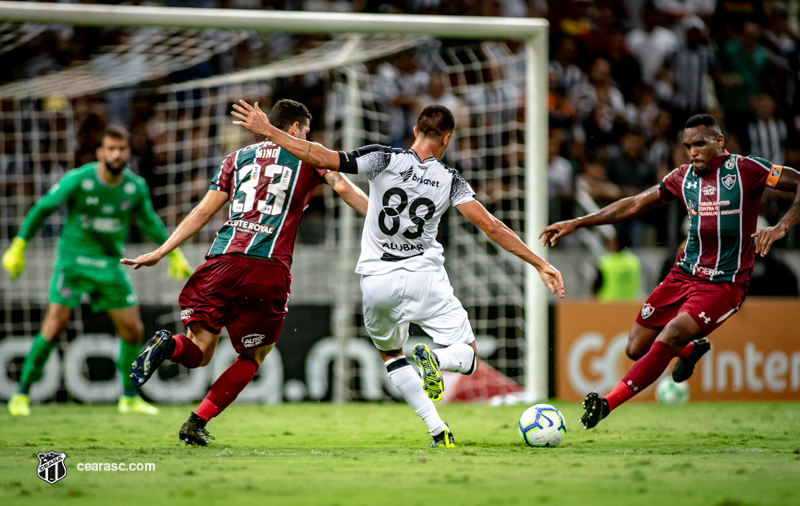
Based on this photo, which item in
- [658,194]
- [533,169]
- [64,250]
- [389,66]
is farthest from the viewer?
[389,66]

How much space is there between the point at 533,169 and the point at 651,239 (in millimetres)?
3237

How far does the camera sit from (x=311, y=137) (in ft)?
43.3

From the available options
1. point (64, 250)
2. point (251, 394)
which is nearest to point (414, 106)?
point (251, 394)

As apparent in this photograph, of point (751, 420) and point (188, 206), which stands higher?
point (188, 206)

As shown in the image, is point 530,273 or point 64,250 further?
point 530,273

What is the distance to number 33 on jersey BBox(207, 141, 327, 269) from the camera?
6.14 metres

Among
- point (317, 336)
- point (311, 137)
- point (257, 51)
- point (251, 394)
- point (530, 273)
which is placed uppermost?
point (257, 51)

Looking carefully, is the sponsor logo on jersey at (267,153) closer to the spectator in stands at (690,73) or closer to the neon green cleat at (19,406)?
the neon green cleat at (19,406)

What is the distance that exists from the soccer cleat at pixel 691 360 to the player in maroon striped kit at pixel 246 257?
9.47ft

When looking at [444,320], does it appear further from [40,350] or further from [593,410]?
[40,350]

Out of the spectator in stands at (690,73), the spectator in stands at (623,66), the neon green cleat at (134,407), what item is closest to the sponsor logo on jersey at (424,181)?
the neon green cleat at (134,407)

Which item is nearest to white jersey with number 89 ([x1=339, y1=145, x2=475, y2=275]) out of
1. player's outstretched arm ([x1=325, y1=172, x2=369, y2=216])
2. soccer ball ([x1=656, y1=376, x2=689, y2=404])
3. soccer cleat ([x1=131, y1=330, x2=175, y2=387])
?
player's outstretched arm ([x1=325, y1=172, x2=369, y2=216])

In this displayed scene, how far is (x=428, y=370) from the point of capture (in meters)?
5.46

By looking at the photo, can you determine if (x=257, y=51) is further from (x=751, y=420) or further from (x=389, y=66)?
(x=751, y=420)
